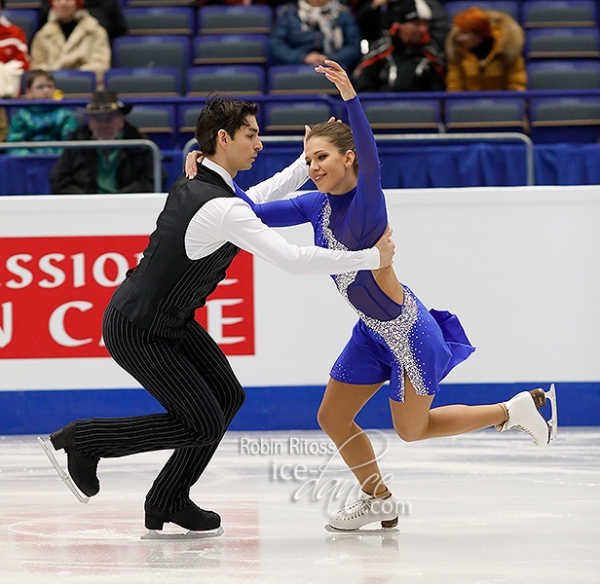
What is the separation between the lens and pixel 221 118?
312 centimetres

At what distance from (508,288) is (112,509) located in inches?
→ 94.7

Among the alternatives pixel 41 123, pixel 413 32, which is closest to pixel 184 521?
pixel 41 123

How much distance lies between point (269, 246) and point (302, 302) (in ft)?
7.25

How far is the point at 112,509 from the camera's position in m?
3.75

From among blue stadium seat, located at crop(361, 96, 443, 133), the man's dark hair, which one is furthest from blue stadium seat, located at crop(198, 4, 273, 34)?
the man's dark hair

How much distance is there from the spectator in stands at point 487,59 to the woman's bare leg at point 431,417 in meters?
4.27

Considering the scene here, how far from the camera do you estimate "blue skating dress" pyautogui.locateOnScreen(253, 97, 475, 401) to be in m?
3.13

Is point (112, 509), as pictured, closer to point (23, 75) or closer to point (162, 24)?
point (23, 75)

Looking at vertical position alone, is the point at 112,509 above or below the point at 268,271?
below

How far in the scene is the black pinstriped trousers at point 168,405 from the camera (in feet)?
10.3

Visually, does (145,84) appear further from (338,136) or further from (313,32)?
(338,136)

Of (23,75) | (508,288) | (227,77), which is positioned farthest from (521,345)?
(23,75)

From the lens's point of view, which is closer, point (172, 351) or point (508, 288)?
point (172, 351)

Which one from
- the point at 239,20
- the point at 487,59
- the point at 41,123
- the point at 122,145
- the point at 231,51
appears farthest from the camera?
the point at 239,20
